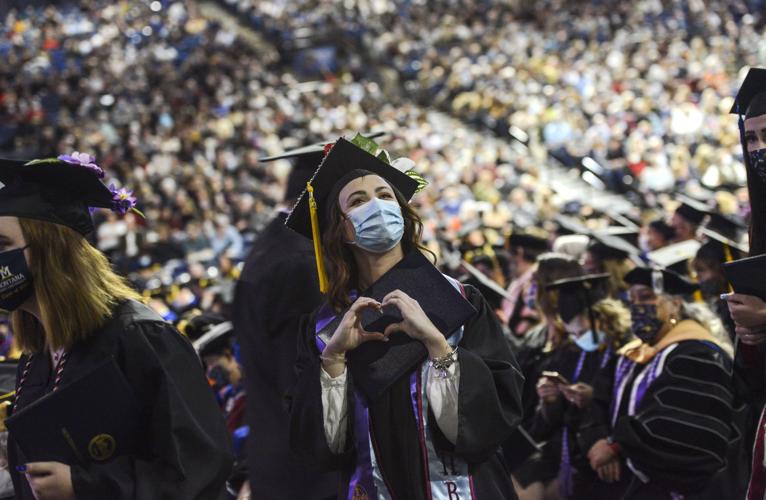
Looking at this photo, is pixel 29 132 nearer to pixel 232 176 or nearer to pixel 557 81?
pixel 232 176

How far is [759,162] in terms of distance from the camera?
117 inches

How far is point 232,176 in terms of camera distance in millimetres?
19203

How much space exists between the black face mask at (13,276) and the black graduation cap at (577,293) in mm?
3190

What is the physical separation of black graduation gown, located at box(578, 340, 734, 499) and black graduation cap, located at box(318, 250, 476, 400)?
5.99ft

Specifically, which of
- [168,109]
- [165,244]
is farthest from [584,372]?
[168,109]

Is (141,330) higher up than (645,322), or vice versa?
(141,330)

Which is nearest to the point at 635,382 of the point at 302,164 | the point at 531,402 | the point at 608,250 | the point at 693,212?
the point at 531,402

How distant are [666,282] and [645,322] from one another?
0.24 metres

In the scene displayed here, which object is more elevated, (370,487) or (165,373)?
(165,373)

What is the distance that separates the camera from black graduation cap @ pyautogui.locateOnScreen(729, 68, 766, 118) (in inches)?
119

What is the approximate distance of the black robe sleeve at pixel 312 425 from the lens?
2820mm

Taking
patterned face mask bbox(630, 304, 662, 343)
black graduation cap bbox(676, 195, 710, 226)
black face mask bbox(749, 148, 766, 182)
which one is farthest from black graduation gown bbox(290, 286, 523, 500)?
black graduation cap bbox(676, 195, 710, 226)

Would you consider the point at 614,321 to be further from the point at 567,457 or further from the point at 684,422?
the point at 684,422

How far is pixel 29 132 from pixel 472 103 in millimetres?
11038
